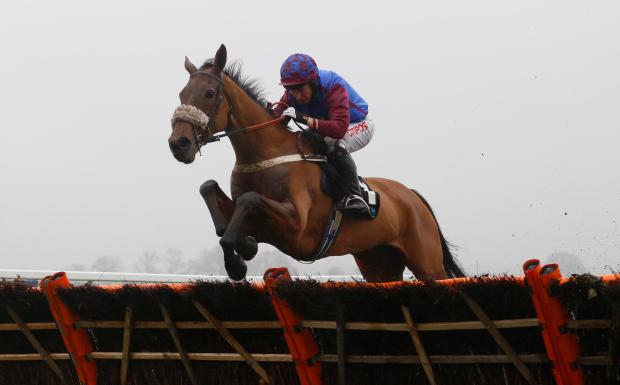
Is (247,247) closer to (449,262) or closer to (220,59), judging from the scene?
(220,59)

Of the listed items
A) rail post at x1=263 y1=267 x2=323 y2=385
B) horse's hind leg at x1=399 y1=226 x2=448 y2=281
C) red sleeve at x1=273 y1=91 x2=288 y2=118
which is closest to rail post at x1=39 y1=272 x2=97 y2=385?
rail post at x1=263 y1=267 x2=323 y2=385

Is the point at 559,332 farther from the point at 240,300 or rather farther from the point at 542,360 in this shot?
the point at 240,300

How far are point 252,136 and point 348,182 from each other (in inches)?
27.8

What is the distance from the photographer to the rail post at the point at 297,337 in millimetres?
3498

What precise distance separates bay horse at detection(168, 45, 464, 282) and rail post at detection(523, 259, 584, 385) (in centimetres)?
209

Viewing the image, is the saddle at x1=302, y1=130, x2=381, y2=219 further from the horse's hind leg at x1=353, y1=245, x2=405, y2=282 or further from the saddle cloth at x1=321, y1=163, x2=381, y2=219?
the horse's hind leg at x1=353, y1=245, x2=405, y2=282

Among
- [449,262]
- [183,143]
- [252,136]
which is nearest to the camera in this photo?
[183,143]

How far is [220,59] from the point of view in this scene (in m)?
5.02

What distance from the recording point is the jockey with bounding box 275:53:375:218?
5.16m

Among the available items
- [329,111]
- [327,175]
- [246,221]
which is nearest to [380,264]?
[327,175]

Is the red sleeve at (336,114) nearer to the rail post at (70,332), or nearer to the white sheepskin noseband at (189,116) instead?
the white sheepskin noseband at (189,116)

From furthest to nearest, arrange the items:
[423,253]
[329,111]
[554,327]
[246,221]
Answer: [423,253] → [329,111] → [246,221] → [554,327]

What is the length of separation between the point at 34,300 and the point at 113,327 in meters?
0.50

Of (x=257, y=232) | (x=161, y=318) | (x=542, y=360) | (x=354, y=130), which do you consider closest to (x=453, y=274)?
(x=354, y=130)
